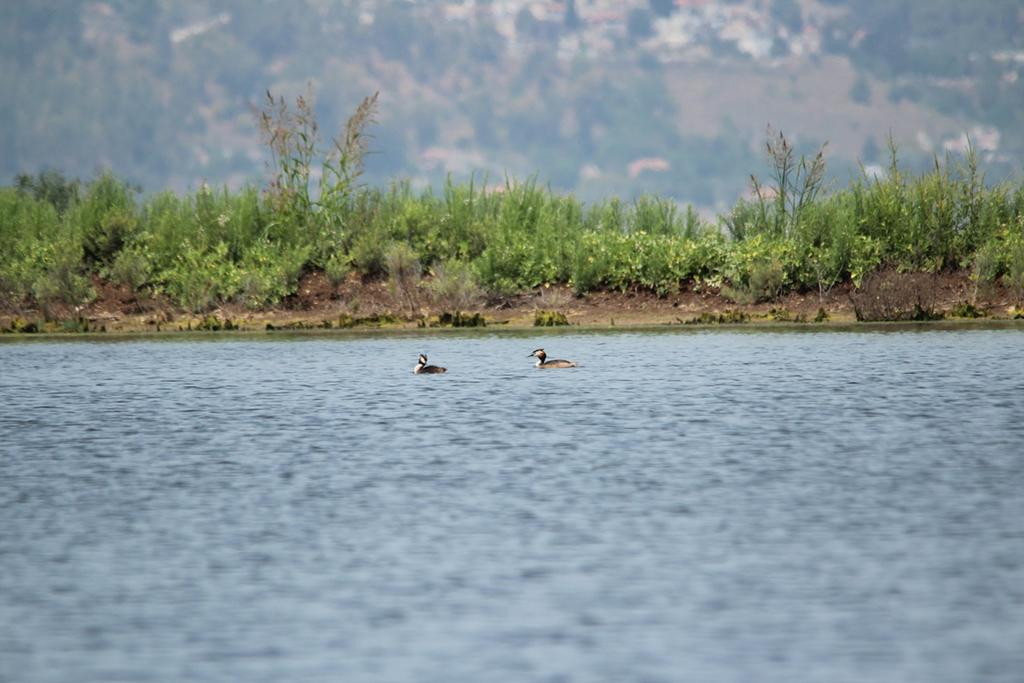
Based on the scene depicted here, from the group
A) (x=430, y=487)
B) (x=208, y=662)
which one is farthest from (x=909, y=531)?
(x=208, y=662)

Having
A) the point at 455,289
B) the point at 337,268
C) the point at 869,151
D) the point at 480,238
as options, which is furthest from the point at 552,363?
the point at 869,151

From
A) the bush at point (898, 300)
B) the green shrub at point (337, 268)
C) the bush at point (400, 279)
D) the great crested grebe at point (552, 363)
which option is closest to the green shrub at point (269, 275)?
the green shrub at point (337, 268)

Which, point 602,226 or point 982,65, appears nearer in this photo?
point 602,226

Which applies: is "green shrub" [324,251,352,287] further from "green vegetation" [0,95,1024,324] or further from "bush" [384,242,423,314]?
"bush" [384,242,423,314]

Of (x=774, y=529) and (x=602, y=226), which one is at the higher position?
(x=602, y=226)

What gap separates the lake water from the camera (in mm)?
8523

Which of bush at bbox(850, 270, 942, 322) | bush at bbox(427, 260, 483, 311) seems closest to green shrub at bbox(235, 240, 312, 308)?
bush at bbox(427, 260, 483, 311)

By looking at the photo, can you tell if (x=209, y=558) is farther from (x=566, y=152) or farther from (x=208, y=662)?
(x=566, y=152)

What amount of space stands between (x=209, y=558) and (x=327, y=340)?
21242mm

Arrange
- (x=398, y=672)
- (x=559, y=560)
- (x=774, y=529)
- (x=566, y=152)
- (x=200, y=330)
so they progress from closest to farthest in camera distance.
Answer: (x=398, y=672)
(x=559, y=560)
(x=774, y=529)
(x=200, y=330)
(x=566, y=152)

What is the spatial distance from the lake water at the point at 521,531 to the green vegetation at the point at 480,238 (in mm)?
12470

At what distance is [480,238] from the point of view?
3803 centimetres

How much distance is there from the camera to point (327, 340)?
105 feet

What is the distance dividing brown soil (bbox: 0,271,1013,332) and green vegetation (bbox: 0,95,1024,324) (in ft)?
0.79
